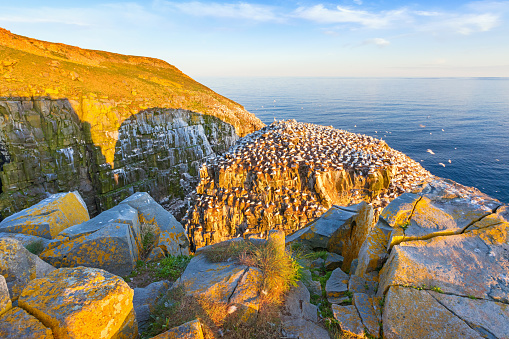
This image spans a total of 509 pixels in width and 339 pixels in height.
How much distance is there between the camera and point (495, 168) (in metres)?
38.8

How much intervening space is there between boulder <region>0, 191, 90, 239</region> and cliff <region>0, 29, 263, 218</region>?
2328cm

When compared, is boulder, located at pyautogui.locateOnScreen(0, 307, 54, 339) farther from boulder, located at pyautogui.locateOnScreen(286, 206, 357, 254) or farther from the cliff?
the cliff

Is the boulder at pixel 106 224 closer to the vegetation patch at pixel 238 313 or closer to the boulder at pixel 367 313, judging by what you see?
the vegetation patch at pixel 238 313

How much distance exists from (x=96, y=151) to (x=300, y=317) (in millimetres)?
33099

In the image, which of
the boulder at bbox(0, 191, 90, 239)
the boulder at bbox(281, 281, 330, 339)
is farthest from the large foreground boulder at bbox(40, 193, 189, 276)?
the boulder at bbox(281, 281, 330, 339)

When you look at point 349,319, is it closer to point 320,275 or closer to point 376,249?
point 376,249

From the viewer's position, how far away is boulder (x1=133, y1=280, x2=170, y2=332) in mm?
4965

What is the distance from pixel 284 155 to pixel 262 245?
37.2 feet

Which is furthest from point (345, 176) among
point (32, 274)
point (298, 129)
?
point (32, 274)

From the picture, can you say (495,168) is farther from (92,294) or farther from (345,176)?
(92,294)

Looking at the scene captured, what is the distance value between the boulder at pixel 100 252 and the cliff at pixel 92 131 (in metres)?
27.0

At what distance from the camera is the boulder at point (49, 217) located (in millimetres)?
7898

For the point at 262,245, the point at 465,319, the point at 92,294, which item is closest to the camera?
the point at 92,294

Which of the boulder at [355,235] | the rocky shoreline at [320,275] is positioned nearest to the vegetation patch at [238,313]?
the rocky shoreline at [320,275]
